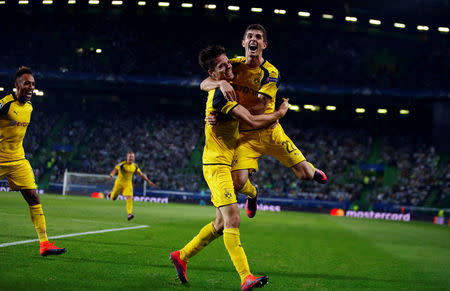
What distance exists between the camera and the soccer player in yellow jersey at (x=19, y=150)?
703cm

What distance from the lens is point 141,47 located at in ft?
134

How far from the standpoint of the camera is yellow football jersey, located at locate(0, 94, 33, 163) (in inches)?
278

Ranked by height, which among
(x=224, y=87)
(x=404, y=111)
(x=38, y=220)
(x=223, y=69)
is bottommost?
(x=38, y=220)

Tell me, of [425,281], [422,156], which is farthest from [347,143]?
[425,281]

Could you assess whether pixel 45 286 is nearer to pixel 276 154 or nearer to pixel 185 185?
pixel 276 154

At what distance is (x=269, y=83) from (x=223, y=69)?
0.76 meters

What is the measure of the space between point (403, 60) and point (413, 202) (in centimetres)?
1281

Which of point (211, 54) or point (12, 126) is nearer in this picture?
point (211, 54)

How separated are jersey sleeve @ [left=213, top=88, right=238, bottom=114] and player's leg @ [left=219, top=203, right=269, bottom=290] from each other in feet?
3.55

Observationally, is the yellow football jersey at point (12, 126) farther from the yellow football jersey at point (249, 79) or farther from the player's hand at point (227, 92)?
the player's hand at point (227, 92)

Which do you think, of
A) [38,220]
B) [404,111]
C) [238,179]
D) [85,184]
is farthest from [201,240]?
[404,111]

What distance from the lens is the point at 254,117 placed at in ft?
18.2

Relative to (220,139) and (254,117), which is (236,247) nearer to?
(220,139)

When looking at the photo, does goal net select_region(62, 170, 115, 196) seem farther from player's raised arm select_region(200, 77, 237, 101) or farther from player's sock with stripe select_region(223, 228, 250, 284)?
player's sock with stripe select_region(223, 228, 250, 284)
